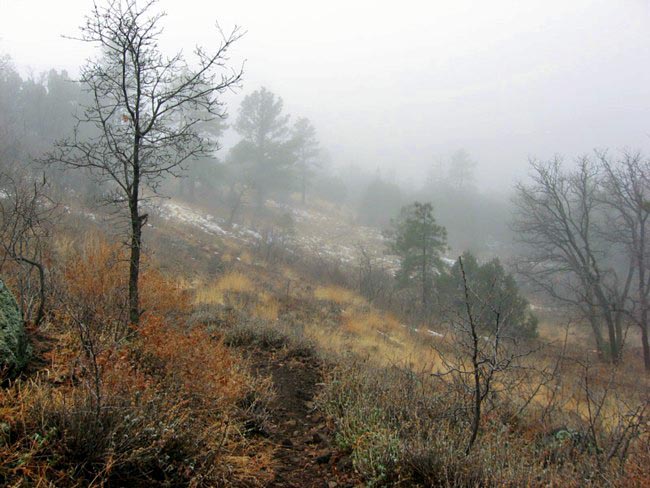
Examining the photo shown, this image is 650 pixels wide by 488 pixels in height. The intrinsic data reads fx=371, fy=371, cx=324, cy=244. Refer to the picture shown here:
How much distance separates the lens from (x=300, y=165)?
41594 millimetres

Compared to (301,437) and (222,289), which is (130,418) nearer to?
(301,437)

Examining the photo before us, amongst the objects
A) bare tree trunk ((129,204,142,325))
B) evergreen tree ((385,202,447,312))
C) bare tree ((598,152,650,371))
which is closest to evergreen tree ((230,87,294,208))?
evergreen tree ((385,202,447,312))

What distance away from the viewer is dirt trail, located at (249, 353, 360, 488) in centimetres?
289

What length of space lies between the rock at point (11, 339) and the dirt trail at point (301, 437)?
2.06 meters

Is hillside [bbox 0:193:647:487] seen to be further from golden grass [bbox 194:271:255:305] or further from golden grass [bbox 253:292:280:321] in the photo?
golden grass [bbox 194:271:255:305]

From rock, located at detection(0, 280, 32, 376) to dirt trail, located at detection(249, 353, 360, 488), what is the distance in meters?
2.06

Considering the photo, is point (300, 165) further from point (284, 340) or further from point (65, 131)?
point (284, 340)

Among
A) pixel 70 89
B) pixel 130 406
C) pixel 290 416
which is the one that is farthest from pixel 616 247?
pixel 70 89

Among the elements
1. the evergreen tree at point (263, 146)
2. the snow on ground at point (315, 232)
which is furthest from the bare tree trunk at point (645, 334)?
the evergreen tree at point (263, 146)

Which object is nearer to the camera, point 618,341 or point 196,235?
point 618,341

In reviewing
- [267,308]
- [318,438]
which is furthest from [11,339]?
[267,308]

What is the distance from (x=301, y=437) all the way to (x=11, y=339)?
2523 mm

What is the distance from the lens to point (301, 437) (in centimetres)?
356

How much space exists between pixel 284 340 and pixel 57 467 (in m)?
4.13
